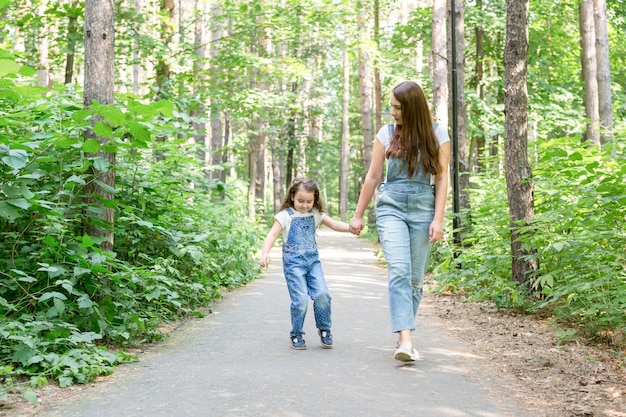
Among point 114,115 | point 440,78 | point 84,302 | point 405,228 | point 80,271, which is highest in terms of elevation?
point 440,78

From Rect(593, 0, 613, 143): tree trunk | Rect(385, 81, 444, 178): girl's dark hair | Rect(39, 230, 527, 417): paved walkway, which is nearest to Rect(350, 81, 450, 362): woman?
Rect(385, 81, 444, 178): girl's dark hair

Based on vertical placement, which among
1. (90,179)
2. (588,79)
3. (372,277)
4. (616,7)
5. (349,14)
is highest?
(616,7)

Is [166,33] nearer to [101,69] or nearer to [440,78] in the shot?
[440,78]

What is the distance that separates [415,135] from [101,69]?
3101 millimetres

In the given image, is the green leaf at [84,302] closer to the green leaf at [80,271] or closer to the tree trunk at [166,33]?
the green leaf at [80,271]

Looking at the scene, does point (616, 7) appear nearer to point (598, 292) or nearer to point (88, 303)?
point (598, 292)

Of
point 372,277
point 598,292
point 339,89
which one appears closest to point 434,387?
point 598,292

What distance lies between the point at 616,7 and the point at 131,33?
15.4m

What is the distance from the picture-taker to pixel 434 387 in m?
4.46

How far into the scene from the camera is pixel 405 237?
17.3ft

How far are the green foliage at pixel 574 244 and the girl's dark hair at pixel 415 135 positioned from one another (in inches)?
77.2

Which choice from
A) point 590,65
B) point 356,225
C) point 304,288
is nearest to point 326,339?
point 304,288

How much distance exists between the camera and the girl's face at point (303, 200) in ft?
19.7

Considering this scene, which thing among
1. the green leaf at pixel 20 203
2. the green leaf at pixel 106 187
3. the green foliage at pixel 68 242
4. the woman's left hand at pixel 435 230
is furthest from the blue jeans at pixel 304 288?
the green leaf at pixel 20 203
